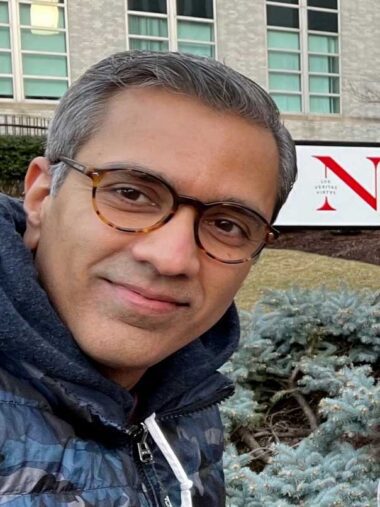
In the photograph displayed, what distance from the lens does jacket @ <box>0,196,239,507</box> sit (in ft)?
3.87

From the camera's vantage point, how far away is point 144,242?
1271mm

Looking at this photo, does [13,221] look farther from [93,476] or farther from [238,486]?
[238,486]

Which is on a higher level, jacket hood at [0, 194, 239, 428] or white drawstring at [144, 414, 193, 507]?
jacket hood at [0, 194, 239, 428]

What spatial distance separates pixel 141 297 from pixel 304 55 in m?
22.1

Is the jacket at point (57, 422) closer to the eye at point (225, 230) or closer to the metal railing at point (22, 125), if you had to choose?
the eye at point (225, 230)

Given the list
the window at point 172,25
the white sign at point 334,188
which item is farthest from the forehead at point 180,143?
the window at point 172,25

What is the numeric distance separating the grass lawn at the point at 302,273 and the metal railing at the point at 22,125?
9.89 m

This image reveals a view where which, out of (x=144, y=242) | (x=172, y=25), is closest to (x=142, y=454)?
(x=144, y=242)

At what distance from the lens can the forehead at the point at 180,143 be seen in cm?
130

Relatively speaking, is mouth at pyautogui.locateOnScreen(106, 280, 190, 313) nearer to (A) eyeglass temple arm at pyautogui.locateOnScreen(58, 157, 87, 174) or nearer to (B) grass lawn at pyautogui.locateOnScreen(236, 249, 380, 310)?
(A) eyeglass temple arm at pyautogui.locateOnScreen(58, 157, 87, 174)

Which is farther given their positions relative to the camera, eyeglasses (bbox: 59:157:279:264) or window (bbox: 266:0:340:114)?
window (bbox: 266:0:340:114)

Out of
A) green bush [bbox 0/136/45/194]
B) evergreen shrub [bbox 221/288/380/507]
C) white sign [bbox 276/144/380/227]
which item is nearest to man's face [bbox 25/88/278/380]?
evergreen shrub [bbox 221/288/380/507]

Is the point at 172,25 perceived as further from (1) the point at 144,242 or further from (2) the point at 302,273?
(1) the point at 144,242

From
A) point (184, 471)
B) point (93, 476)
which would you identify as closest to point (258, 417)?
point (184, 471)
